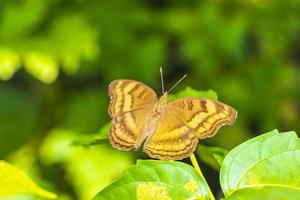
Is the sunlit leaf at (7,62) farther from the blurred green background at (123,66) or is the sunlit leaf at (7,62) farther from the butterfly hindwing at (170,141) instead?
the butterfly hindwing at (170,141)

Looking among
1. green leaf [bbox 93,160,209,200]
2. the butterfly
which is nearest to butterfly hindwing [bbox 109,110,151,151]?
the butterfly

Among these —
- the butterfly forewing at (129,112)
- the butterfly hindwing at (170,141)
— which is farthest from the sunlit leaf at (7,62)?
the butterfly hindwing at (170,141)

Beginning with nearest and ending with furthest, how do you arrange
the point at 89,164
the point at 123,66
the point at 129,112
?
the point at 129,112 < the point at 89,164 < the point at 123,66

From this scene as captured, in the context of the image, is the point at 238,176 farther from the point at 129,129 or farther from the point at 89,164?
the point at 89,164

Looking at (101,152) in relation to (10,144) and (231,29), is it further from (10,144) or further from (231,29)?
(231,29)

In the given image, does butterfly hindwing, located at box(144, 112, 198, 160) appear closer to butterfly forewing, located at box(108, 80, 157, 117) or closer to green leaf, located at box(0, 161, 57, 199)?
butterfly forewing, located at box(108, 80, 157, 117)

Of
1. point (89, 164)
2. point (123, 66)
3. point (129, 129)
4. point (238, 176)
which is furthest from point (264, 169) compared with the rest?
point (123, 66)
